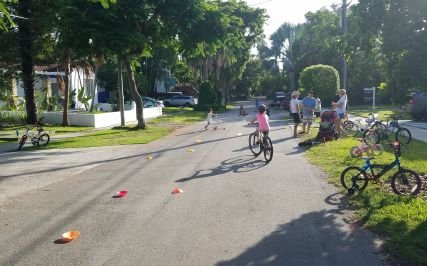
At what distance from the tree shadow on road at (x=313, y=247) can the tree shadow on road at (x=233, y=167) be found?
4.31 metres

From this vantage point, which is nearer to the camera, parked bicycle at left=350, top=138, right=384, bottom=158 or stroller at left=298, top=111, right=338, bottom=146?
parked bicycle at left=350, top=138, right=384, bottom=158

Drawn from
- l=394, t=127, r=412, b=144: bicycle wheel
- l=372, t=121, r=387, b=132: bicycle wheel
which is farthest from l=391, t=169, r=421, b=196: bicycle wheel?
l=372, t=121, r=387, b=132: bicycle wheel

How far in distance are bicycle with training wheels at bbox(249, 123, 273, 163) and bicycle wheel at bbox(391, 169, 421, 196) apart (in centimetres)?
457

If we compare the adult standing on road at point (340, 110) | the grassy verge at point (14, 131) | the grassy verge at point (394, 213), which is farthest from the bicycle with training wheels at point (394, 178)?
the grassy verge at point (14, 131)

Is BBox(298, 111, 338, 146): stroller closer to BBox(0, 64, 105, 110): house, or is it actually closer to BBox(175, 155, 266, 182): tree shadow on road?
BBox(175, 155, 266, 182): tree shadow on road

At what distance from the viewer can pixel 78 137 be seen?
69.5ft

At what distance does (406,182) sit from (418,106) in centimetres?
1651

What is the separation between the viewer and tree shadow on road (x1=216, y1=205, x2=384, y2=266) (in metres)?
5.21

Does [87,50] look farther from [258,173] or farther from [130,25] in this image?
[258,173]

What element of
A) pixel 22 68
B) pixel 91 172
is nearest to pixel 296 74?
pixel 22 68

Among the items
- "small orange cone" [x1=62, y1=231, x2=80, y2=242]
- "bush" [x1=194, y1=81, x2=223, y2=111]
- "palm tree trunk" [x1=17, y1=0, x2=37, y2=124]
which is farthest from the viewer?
"bush" [x1=194, y1=81, x2=223, y2=111]

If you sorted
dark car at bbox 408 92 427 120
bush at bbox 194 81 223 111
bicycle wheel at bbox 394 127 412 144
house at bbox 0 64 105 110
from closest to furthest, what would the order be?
bicycle wheel at bbox 394 127 412 144 < dark car at bbox 408 92 427 120 < house at bbox 0 64 105 110 < bush at bbox 194 81 223 111

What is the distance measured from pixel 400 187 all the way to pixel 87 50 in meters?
16.0

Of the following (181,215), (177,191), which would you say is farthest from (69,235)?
(177,191)
